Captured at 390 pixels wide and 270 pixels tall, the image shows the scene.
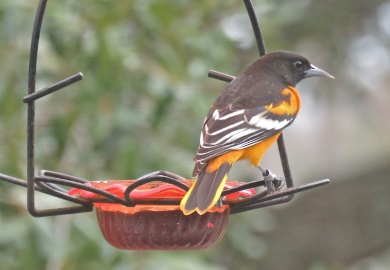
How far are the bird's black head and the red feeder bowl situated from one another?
897mm

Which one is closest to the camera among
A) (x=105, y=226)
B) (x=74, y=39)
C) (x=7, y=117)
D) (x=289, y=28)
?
(x=105, y=226)

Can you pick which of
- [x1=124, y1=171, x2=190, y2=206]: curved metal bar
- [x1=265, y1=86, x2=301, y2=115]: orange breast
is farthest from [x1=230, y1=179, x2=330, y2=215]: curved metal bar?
[x1=265, y1=86, x2=301, y2=115]: orange breast

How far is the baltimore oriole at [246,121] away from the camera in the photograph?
126 inches

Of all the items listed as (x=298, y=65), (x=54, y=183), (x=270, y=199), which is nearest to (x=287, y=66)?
(x=298, y=65)

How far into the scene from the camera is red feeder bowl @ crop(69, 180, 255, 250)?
10.7ft

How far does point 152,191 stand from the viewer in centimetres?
313

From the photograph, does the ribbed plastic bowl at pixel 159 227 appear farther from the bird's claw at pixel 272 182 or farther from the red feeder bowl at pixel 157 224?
→ the bird's claw at pixel 272 182

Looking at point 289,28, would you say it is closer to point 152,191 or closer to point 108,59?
point 108,59


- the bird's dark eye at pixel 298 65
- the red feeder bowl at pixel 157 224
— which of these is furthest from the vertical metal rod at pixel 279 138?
the red feeder bowl at pixel 157 224

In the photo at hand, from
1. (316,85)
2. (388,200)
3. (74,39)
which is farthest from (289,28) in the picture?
(74,39)

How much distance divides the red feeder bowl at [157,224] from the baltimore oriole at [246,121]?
0.14m

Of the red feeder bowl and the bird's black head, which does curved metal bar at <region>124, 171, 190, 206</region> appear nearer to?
the red feeder bowl

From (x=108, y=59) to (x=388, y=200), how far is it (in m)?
4.45

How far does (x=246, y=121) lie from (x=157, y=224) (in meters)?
0.61
